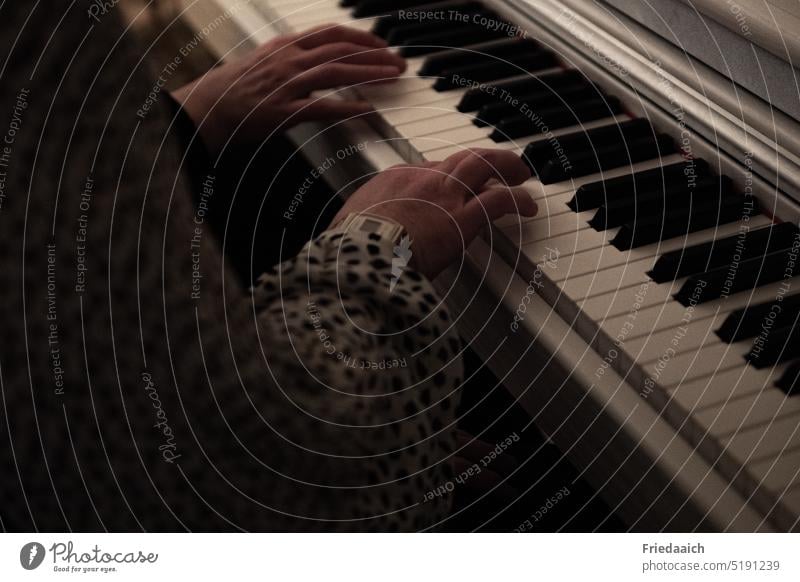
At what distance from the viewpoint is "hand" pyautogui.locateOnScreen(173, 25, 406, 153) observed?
3.54ft

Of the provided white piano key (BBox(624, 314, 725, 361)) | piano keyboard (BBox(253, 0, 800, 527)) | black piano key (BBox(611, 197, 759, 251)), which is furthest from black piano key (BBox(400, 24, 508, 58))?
white piano key (BBox(624, 314, 725, 361))

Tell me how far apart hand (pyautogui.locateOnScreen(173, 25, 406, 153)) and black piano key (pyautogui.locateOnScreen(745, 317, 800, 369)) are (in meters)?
0.48

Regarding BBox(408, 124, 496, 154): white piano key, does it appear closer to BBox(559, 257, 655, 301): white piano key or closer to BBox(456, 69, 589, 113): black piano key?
BBox(456, 69, 589, 113): black piano key

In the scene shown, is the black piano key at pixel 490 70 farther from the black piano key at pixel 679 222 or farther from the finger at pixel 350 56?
the black piano key at pixel 679 222

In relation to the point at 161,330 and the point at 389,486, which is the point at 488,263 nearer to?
the point at 389,486

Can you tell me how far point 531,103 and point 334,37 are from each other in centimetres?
27

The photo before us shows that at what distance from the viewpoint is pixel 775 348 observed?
2.52 feet

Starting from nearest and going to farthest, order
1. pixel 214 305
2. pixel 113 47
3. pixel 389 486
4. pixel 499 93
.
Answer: pixel 113 47, pixel 214 305, pixel 389 486, pixel 499 93

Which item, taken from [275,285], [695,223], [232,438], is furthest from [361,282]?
[695,223]

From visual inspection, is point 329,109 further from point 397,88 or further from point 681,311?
point 681,311

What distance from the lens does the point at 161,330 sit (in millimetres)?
698

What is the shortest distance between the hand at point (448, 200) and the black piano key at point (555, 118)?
1.5 inches

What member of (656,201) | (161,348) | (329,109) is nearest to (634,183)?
(656,201)

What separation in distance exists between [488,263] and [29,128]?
17.1 inches
